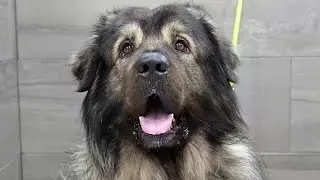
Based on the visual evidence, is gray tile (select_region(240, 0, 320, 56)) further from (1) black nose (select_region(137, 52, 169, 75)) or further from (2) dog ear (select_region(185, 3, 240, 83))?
(1) black nose (select_region(137, 52, 169, 75))

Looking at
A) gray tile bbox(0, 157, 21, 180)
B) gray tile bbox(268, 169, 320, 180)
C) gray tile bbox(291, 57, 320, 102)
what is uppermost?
gray tile bbox(291, 57, 320, 102)

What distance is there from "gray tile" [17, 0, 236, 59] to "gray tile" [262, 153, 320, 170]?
7.79 ft

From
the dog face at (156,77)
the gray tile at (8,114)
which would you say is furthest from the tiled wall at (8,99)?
the dog face at (156,77)

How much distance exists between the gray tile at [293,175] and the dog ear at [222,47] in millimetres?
2897

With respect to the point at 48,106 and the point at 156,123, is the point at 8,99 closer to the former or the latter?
the point at 48,106

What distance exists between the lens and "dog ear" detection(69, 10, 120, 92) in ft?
13.2

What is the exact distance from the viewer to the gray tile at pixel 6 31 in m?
6.12

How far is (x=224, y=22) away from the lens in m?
6.43

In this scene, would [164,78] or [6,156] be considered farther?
[6,156]

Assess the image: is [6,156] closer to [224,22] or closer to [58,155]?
[58,155]

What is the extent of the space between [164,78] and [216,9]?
316 cm

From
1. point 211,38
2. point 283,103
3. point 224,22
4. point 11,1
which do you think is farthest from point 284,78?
point 11,1

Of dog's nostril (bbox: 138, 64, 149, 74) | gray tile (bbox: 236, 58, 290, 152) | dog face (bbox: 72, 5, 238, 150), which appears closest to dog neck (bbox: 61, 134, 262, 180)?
dog face (bbox: 72, 5, 238, 150)

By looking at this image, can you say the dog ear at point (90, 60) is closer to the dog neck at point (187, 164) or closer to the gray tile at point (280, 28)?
the dog neck at point (187, 164)
